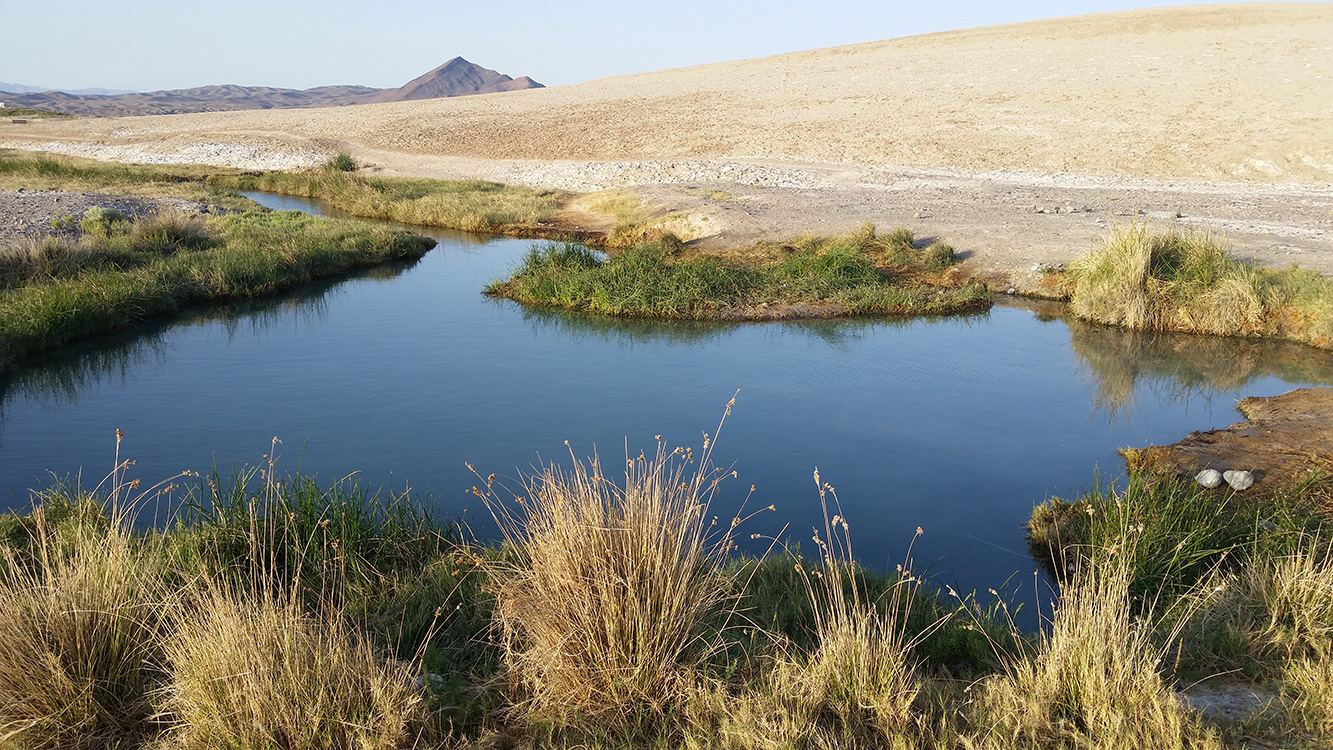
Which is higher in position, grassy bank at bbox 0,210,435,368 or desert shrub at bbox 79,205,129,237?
desert shrub at bbox 79,205,129,237

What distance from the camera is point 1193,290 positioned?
12.2 metres

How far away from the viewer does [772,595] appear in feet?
15.8

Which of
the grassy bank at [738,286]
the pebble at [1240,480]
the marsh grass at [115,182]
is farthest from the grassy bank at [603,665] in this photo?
the marsh grass at [115,182]

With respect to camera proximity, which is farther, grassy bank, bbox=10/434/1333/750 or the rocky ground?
the rocky ground

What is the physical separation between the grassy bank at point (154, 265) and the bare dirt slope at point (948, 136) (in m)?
7.37

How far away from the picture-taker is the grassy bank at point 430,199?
22.3m

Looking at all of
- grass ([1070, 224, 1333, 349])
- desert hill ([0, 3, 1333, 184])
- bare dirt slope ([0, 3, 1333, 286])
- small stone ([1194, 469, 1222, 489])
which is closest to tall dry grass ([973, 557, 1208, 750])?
small stone ([1194, 469, 1222, 489])

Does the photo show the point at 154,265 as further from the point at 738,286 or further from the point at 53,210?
the point at 738,286

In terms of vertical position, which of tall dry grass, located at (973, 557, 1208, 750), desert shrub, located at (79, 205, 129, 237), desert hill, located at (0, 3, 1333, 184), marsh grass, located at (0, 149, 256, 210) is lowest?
tall dry grass, located at (973, 557, 1208, 750)

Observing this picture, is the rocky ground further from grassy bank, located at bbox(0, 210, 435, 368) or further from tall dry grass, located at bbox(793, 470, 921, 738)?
tall dry grass, located at bbox(793, 470, 921, 738)

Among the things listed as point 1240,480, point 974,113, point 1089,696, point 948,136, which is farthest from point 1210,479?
point 974,113

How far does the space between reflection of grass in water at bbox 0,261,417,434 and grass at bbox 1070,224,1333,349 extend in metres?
11.3

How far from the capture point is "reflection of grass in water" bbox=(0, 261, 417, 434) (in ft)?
29.8

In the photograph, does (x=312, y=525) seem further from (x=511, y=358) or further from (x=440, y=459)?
(x=511, y=358)
